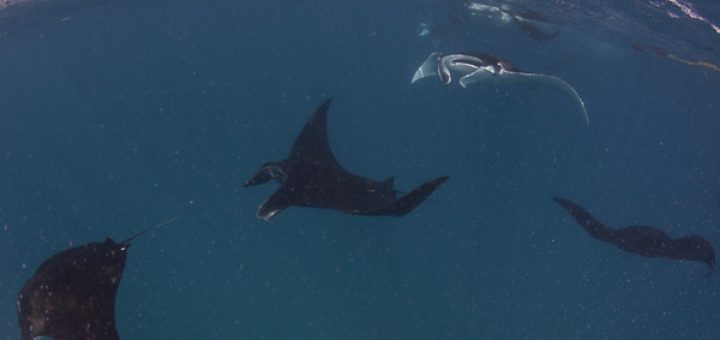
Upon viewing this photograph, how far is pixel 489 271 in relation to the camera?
18.4 m

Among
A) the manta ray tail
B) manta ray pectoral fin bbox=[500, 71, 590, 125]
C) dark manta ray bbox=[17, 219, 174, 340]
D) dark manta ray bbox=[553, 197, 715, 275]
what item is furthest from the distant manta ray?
dark manta ray bbox=[17, 219, 174, 340]

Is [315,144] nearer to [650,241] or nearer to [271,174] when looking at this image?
[271,174]

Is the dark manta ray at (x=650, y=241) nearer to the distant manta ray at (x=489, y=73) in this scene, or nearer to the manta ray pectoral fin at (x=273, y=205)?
the distant manta ray at (x=489, y=73)

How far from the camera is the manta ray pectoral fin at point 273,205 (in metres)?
6.24

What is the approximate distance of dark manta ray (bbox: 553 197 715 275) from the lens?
8055 mm

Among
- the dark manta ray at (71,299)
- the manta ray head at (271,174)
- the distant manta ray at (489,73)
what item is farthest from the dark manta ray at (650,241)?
the dark manta ray at (71,299)

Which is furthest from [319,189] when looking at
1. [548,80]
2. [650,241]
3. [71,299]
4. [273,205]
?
[650,241]

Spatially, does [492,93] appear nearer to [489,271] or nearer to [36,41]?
[489,271]

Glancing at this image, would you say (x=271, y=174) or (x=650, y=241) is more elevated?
(x=271, y=174)

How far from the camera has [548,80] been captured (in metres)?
8.52

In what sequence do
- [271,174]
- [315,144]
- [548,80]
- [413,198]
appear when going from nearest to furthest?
[413,198], [271,174], [548,80], [315,144]

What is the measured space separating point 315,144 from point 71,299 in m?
5.07

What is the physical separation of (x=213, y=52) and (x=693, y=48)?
233ft

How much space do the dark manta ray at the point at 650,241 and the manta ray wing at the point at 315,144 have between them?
155 inches
